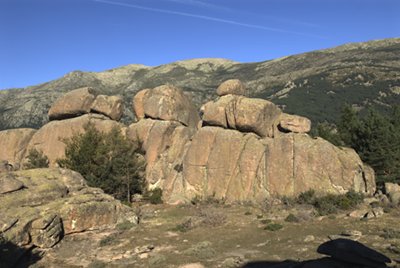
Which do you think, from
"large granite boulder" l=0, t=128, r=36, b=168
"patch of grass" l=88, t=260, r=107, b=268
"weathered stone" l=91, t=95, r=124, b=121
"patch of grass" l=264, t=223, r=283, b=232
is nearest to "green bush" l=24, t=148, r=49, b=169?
"large granite boulder" l=0, t=128, r=36, b=168

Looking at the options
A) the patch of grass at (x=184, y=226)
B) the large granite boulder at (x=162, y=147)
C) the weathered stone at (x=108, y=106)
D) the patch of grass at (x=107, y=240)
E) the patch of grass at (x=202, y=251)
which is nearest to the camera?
the patch of grass at (x=202, y=251)

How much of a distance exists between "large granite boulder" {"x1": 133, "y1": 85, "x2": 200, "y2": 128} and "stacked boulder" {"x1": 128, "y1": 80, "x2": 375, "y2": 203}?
0.14 metres

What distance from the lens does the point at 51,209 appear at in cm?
2848

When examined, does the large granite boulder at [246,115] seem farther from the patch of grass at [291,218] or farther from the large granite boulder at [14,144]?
the large granite boulder at [14,144]

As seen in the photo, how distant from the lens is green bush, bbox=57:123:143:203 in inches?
1660

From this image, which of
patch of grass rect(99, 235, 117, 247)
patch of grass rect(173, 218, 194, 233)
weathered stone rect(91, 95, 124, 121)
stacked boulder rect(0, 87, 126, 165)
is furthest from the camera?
weathered stone rect(91, 95, 124, 121)

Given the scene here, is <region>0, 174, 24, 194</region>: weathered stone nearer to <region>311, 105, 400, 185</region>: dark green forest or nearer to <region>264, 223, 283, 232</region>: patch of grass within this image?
<region>264, 223, 283, 232</region>: patch of grass

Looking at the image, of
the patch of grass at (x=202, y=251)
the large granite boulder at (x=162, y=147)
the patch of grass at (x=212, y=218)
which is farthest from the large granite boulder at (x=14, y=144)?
the patch of grass at (x=202, y=251)

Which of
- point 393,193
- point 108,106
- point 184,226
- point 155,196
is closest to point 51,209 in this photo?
point 184,226

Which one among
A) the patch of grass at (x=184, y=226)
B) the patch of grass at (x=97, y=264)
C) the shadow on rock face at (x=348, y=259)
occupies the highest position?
the shadow on rock face at (x=348, y=259)

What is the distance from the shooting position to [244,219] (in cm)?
3319

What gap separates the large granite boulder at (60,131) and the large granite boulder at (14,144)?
170cm

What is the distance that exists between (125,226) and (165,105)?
23621 millimetres

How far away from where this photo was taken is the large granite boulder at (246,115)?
43.9m
